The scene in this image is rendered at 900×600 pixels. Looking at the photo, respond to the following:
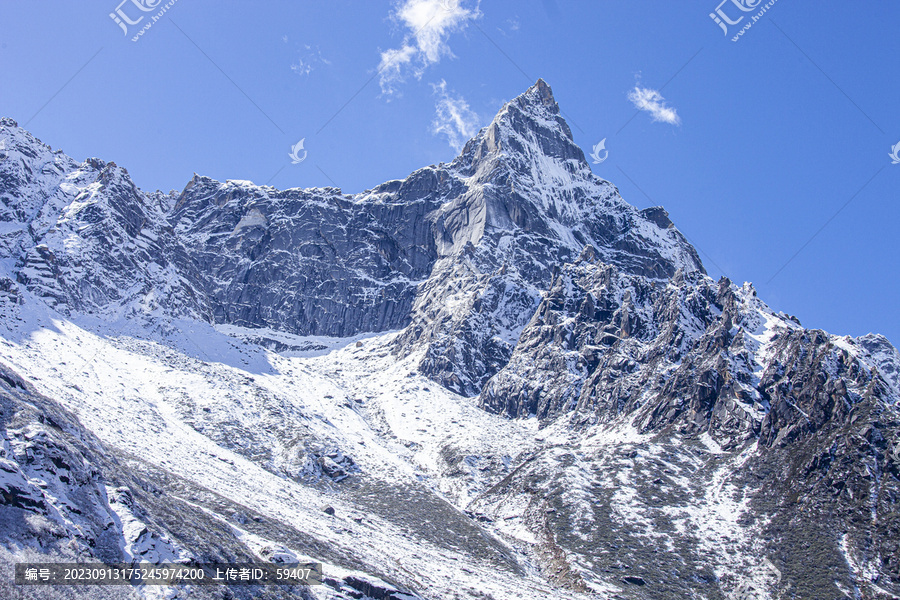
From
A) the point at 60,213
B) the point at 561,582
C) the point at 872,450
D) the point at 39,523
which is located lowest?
the point at 39,523

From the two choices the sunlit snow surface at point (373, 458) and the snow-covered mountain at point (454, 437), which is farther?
the sunlit snow surface at point (373, 458)

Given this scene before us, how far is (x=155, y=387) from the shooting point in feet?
365

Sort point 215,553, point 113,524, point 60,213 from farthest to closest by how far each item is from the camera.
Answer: point 60,213 → point 215,553 → point 113,524

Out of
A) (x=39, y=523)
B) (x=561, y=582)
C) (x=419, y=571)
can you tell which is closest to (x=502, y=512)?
(x=561, y=582)

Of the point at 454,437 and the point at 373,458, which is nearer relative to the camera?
the point at 373,458

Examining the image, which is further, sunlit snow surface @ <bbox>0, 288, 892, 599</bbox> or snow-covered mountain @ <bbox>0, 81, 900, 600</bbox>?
sunlit snow surface @ <bbox>0, 288, 892, 599</bbox>

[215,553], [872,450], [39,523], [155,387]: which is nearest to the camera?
[39,523]

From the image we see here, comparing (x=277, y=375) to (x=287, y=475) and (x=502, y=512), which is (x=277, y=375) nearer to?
(x=287, y=475)

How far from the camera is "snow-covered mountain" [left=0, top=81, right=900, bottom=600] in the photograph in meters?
47.7

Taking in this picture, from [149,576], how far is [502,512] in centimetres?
6685

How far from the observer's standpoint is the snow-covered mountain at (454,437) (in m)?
47.7

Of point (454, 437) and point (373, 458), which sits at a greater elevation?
point (454, 437)

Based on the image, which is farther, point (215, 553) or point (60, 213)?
point (60, 213)

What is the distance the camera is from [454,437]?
125m
